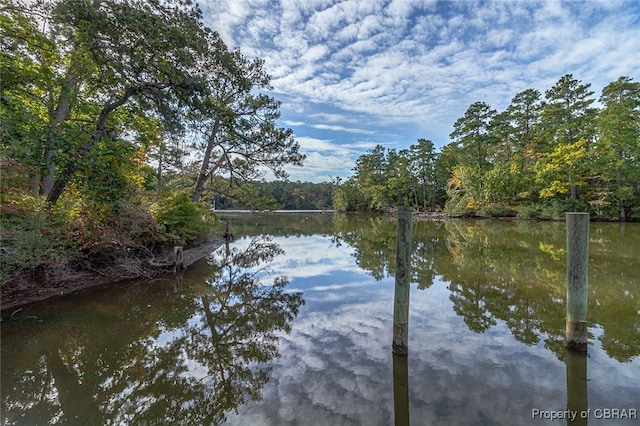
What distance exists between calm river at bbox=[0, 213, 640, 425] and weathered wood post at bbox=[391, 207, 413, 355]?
0.86 ft

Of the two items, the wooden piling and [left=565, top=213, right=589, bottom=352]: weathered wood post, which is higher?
[left=565, top=213, right=589, bottom=352]: weathered wood post

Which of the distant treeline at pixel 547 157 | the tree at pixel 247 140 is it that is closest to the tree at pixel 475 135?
the distant treeline at pixel 547 157

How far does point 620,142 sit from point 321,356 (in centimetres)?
2757

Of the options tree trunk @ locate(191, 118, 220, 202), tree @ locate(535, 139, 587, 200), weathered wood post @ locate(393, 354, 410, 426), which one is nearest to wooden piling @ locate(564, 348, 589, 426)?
weathered wood post @ locate(393, 354, 410, 426)

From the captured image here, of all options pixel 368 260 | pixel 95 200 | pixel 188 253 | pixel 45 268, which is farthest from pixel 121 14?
pixel 368 260

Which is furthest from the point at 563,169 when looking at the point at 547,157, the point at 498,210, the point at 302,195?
the point at 302,195

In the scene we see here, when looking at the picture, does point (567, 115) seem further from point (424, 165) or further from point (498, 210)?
point (424, 165)

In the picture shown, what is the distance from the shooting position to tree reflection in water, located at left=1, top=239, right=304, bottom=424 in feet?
9.21

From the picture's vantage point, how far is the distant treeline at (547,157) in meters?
21.0

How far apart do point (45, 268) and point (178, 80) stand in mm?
4525

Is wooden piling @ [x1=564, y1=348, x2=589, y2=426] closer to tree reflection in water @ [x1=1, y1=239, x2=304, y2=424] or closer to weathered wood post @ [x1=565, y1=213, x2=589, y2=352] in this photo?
weathered wood post @ [x1=565, y1=213, x2=589, y2=352]

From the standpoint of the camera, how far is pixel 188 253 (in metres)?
10.6

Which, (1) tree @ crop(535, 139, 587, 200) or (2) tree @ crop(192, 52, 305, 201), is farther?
(1) tree @ crop(535, 139, 587, 200)

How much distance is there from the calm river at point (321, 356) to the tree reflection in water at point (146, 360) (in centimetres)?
2
